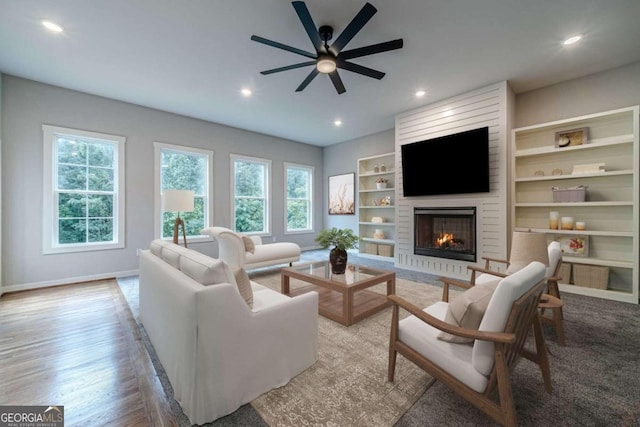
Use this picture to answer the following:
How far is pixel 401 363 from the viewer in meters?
1.86

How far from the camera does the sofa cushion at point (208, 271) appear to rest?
4.63ft

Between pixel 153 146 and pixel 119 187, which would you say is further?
pixel 153 146

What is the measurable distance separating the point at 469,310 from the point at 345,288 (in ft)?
4.23

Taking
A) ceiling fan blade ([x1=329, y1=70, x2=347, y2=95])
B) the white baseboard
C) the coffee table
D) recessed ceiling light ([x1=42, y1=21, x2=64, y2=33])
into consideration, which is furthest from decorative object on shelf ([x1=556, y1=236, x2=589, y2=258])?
the white baseboard

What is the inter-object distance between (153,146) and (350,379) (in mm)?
4995

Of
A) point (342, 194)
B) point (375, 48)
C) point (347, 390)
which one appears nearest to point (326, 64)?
point (375, 48)

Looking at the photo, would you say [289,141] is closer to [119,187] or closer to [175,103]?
[175,103]

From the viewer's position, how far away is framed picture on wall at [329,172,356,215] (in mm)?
6699

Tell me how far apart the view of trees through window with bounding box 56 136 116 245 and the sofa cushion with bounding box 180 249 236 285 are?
3.83 meters

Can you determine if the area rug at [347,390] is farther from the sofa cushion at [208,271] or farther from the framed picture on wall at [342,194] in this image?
the framed picture on wall at [342,194]

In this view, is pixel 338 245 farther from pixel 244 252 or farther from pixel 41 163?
pixel 41 163

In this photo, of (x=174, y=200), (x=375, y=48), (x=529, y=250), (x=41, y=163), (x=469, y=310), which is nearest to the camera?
(x=469, y=310)

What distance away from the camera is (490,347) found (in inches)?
46.9

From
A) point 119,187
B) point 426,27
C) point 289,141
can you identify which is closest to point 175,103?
point 119,187
